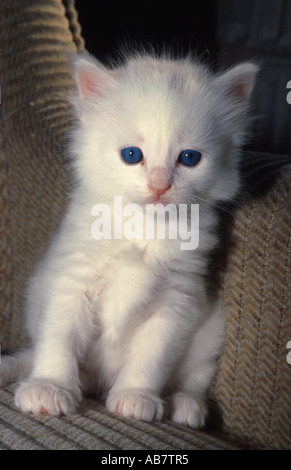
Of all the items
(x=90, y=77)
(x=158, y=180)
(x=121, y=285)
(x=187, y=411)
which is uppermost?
(x=90, y=77)

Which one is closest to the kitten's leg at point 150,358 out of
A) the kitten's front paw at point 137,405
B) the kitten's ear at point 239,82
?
the kitten's front paw at point 137,405

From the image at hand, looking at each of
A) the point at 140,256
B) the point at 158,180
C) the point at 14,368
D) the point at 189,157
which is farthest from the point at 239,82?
the point at 14,368

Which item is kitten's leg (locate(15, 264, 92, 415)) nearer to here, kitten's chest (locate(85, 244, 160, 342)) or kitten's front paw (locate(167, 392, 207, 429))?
kitten's chest (locate(85, 244, 160, 342))

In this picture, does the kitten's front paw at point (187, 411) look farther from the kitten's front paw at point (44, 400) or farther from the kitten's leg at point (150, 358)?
the kitten's front paw at point (44, 400)

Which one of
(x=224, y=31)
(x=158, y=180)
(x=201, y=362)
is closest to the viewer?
(x=158, y=180)

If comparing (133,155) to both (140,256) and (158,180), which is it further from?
(140,256)

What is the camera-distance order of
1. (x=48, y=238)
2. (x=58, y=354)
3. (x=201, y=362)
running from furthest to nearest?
(x=48, y=238) < (x=201, y=362) < (x=58, y=354)
